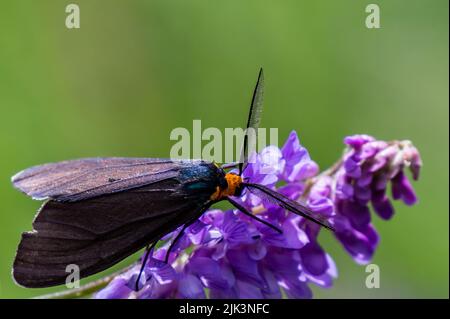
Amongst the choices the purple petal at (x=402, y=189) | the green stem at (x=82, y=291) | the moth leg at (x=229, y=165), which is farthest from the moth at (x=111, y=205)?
the purple petal at (x=402, y=189)

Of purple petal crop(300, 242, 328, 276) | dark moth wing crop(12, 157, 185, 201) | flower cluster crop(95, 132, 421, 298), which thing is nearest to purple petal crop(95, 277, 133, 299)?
flower cluster crop(95, 132, 421, 298)

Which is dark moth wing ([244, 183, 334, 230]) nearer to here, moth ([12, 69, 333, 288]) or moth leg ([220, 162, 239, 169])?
moth ([12, 69, 333, 288])

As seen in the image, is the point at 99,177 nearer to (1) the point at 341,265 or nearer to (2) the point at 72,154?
(2) the point at 72,154

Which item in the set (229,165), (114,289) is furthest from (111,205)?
(229,165)

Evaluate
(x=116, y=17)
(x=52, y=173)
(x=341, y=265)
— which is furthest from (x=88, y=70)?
(x=52, y=173)

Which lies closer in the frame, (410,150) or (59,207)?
(59,207)

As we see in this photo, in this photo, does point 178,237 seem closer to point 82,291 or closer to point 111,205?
point 111,205

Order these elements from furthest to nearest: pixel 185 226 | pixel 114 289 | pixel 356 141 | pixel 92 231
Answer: pixel 356 141 → pixel 114 289 → pixel 185 226 → pixel 92 231
